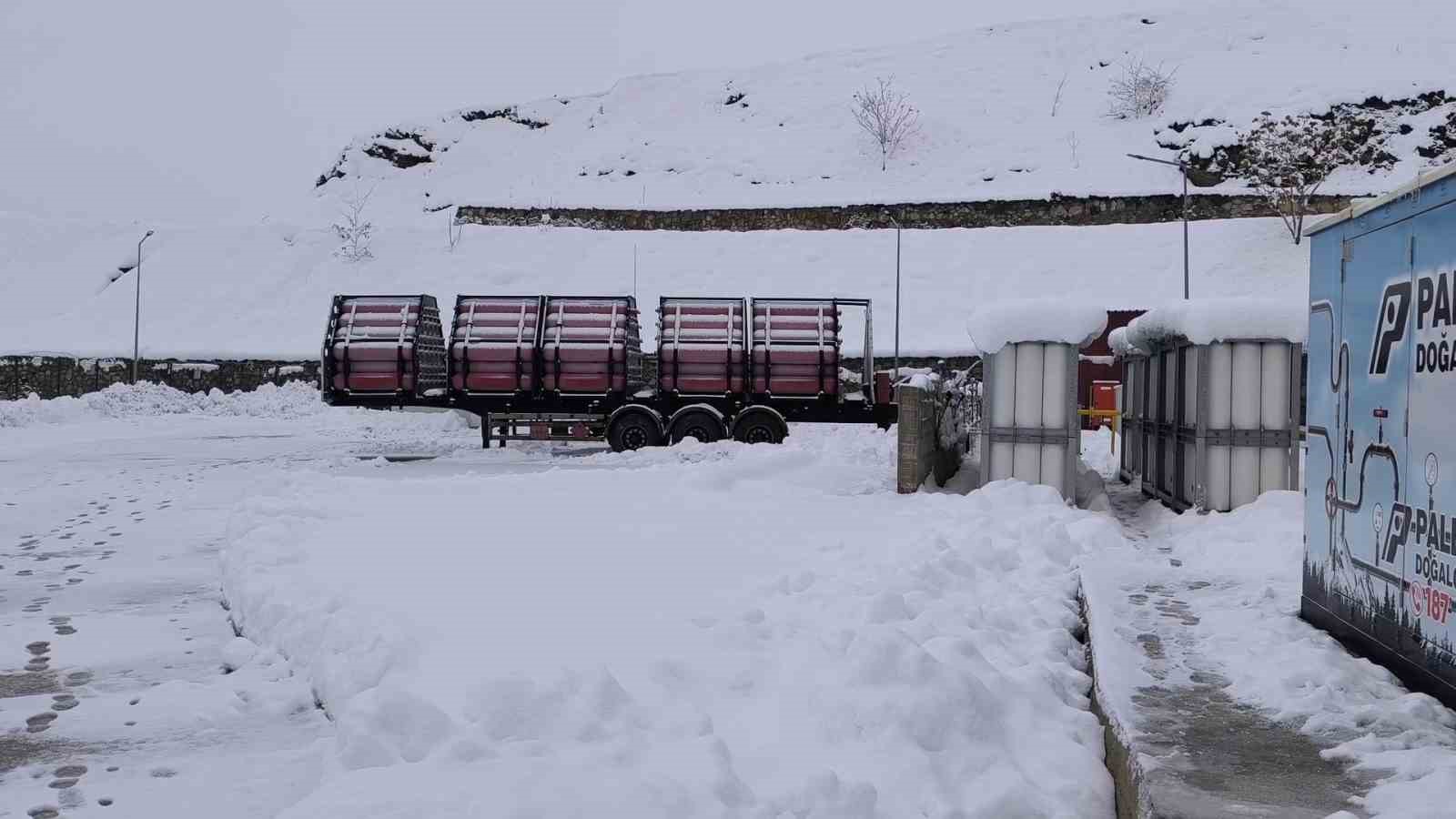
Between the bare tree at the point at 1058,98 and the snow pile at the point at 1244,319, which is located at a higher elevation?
the bare tree at the point at 1058,98

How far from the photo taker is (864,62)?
87062mm

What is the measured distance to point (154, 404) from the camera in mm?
33344

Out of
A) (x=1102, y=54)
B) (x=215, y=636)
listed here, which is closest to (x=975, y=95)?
(x=1102, y=54)

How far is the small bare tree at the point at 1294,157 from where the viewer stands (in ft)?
160

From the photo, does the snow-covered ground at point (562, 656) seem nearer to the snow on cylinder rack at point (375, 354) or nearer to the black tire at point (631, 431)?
the black tire at point (631, 431)

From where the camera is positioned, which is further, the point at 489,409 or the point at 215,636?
the point at 489,409

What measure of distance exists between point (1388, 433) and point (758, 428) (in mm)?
15785

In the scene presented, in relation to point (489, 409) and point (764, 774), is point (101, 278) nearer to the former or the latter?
point (489, 409)

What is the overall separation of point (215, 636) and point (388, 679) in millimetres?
2460

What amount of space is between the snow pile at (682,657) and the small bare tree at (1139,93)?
→ 203 ft

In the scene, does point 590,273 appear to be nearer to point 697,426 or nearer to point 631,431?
point 631,431

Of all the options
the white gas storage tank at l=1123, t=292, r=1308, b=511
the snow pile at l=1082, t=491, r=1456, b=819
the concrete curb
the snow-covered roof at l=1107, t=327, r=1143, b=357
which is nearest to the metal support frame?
the white gas storage tank at l=1123, t=292, r=1308, b=511

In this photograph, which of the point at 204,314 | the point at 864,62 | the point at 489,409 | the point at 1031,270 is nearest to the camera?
the point at 489,409

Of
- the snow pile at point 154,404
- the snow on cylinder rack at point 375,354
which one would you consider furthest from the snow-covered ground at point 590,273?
the snow on cylinder rack at point 375,354
